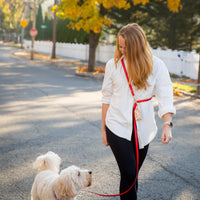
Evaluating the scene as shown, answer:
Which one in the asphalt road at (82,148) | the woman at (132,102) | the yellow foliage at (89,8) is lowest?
the asphalt road at (82,148)

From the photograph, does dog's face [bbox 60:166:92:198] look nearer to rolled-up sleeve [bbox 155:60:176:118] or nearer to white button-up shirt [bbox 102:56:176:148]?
white button-up shirt [bbox 102:56:176:148]

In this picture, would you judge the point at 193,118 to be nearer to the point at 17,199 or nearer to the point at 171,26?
the point at 17,199

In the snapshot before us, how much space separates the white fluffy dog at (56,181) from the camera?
2.53 m

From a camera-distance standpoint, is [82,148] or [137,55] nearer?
[137,55]

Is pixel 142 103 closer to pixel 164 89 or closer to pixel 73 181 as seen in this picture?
pixel 164 89

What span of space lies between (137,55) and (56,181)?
1.33 meters

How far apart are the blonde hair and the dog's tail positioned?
1164mm

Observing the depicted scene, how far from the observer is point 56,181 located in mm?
2666

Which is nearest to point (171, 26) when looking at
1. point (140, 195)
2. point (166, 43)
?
point (166, 43)

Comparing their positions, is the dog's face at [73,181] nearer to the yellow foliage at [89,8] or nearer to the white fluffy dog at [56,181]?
the white fluffy dog at [56,181]

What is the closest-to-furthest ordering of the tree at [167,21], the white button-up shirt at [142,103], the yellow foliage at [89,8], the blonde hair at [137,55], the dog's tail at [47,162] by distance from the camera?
the blonde hair at [137,55] → the white button-up shirt at [142,103] → the dog's tail at [47,162] → the yellow foliage at [89,8] → the tree at [167,21]

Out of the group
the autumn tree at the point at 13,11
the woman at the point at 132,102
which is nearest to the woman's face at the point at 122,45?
the woman at the point at 132,102

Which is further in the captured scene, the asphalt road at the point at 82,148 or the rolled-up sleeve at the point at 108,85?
the asphalt road at the point at 82,148

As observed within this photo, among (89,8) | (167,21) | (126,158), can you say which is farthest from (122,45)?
(167,21)
